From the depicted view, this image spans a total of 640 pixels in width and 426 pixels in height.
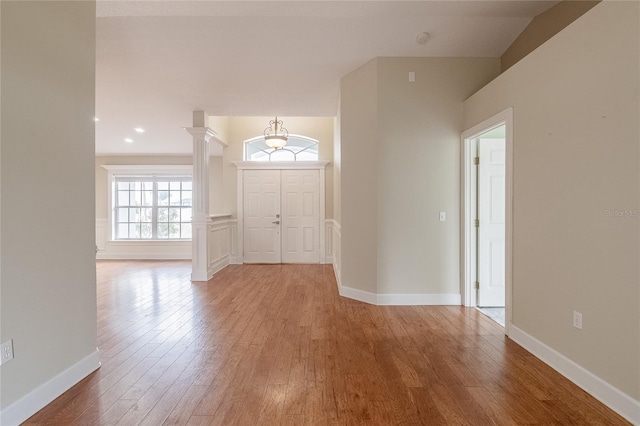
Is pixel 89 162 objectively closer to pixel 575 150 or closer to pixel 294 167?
pixel 575 150

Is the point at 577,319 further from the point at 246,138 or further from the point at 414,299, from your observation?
the point at 246,138

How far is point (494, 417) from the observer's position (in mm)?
1781

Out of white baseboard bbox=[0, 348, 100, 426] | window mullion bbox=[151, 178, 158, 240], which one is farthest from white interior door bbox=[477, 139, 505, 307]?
window mullion bbox=[151, 178, 158, 240]

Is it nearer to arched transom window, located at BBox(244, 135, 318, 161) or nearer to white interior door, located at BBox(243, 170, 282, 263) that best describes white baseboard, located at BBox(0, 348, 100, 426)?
white interior door, located at BBox(243, 170, 282, 263)

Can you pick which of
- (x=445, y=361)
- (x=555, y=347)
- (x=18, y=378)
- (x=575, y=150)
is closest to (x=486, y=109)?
(x=575, y=150)

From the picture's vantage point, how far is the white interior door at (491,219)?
3.70 metres

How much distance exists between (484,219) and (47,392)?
165 inches

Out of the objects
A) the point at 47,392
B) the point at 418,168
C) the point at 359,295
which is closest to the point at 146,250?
the point at 359,295

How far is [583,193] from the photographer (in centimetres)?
217

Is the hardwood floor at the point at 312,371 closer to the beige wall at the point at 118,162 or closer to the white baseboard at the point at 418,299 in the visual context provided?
the white baseboard at the point at 418,299

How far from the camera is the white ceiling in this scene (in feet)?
9.89

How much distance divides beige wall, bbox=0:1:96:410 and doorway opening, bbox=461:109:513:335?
12.3 ft

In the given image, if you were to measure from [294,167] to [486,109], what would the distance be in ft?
14.1

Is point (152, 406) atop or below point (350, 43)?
below
